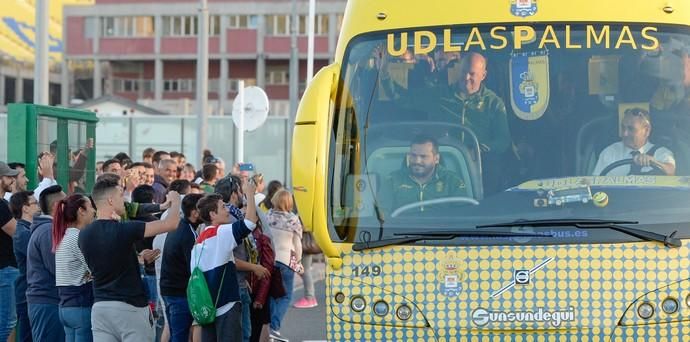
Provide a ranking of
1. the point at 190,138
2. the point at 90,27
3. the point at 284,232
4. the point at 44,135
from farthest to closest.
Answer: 1. the point at 90,27
2. the point at 190,138
3. the point at 284,232
4. the point at 44,135

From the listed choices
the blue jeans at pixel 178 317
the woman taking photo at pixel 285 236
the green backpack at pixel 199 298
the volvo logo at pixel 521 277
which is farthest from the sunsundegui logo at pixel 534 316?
the woman taking photo at pixel 285 236

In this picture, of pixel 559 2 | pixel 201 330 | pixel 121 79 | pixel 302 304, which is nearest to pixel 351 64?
pixel 559 2

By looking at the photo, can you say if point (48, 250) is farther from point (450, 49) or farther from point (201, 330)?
point (450, 49)

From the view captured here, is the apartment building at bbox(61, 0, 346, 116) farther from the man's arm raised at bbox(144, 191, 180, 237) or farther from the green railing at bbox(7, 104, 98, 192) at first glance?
the man's arm raised at bbox(144, 191, 180, 237)

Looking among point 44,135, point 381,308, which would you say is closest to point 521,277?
point 381,308

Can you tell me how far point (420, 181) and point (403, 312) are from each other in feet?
2.67

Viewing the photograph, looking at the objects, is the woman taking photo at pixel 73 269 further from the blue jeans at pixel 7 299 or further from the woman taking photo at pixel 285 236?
the woman taking photo at pixel 285 236

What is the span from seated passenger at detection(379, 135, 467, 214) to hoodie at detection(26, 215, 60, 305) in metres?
2.93

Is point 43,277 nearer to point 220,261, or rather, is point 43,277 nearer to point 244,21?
point 220,261

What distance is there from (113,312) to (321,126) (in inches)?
80.5

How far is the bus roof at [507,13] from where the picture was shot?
27.3 ft

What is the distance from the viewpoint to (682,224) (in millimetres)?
7863

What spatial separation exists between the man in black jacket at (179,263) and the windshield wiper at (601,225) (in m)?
2.94

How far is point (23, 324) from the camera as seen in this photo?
1148 cm
